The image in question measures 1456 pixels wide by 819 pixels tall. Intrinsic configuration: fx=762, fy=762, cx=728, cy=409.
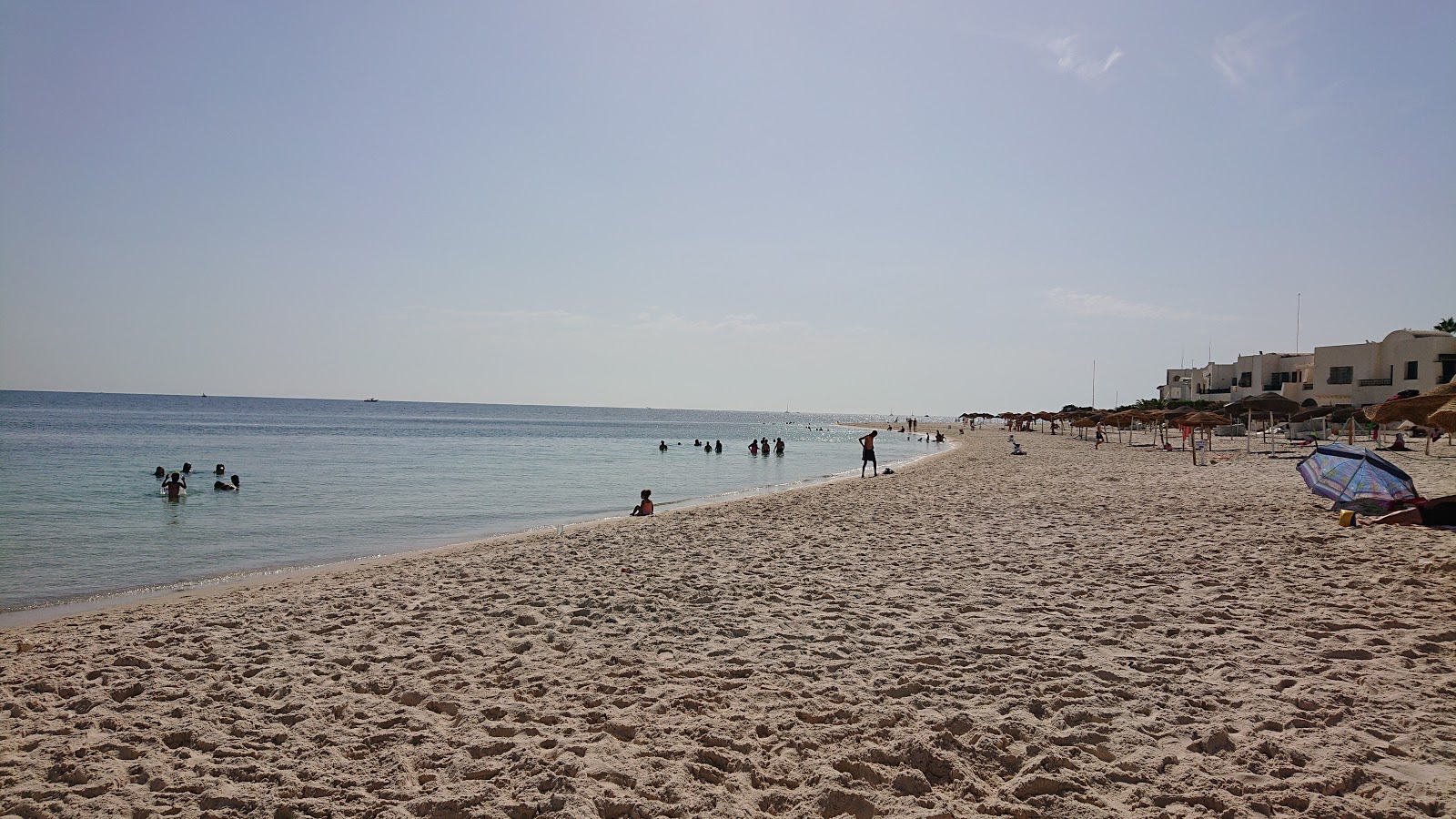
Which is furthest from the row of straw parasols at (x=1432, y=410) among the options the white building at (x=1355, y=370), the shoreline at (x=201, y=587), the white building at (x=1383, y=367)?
the white building at (x=1383, y=367)

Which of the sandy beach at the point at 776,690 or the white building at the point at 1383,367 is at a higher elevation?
the white building at the point at 1383,367

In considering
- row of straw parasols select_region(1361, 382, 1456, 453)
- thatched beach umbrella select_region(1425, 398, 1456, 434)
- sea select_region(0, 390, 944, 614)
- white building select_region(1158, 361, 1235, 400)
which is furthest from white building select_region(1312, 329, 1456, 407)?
thatched beach umbrella select_region(1425, 398, 1456, 434)

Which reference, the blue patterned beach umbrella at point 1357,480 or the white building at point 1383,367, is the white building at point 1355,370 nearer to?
the white building at point 1383,367

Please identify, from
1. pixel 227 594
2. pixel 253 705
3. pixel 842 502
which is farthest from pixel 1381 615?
pixel 227 594

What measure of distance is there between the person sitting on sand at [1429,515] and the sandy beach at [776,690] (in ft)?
1.74

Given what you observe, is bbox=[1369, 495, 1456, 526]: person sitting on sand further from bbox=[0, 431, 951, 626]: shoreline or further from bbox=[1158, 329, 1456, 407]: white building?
bbox=[1158, 329, 1456, 407]: white building

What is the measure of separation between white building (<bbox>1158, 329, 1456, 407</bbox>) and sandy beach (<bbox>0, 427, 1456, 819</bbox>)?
45.3 metres

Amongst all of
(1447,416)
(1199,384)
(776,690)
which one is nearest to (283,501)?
(776,690)

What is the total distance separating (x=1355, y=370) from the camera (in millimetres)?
46469

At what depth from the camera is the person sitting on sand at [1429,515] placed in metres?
9.20

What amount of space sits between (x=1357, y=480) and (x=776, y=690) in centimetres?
1083

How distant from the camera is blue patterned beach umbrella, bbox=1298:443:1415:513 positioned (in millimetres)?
10305

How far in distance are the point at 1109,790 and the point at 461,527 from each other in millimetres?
13031

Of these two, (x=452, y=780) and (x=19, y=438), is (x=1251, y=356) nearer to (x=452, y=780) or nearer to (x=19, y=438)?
(x=452, y=780)
